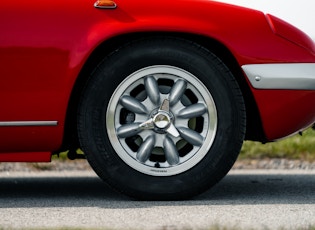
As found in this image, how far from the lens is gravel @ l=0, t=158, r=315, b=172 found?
6.75m

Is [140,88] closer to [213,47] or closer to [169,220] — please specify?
[213,47]

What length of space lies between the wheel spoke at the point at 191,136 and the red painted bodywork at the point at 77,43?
37 cm

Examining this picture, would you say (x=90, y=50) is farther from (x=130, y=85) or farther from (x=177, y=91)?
(x=177, y=91)

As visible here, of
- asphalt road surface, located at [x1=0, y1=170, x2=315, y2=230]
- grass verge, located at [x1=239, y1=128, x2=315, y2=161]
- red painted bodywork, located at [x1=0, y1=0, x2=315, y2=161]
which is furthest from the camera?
grass verge, located at [x1=239, y1=128, x2=315, y2=161]

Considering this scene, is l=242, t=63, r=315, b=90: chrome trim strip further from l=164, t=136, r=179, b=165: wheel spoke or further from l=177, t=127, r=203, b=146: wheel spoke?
l=164, t=136, r=179, b=165: wheel spoke

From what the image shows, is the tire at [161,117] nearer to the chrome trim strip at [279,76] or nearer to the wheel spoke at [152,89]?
the wheel spoke at [152,89]

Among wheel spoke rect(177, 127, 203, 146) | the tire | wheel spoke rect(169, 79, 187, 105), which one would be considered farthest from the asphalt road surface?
wheel spoke rect(169, 79, 187, 105)

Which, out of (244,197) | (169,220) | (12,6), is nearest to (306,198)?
(244,197)

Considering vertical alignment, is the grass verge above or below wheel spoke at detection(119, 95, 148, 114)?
below

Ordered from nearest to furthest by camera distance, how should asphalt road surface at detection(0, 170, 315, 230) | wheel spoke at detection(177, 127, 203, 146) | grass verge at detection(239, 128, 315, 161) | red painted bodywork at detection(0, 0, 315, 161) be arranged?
asphalt road surface at detection(0, 170, 315, 230) → red painted bodywork at detection(0, 0, 315, 161) → wheel spoke at detection(177, 127, 203, 146) → grass verge at detection(239, 128, 315, 161)

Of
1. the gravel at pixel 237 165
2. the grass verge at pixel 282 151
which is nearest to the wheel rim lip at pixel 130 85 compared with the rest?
the gravel at pixel 237 165

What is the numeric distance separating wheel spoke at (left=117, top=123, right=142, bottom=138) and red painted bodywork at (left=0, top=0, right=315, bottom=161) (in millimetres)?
324

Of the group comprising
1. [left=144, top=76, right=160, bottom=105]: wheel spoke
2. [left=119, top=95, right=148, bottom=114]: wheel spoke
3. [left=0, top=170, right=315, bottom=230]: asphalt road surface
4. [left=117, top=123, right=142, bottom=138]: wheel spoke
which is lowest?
[left=0, top=170, right=315, bottom=230]: asphalt road surface

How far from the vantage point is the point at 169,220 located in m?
4.36
